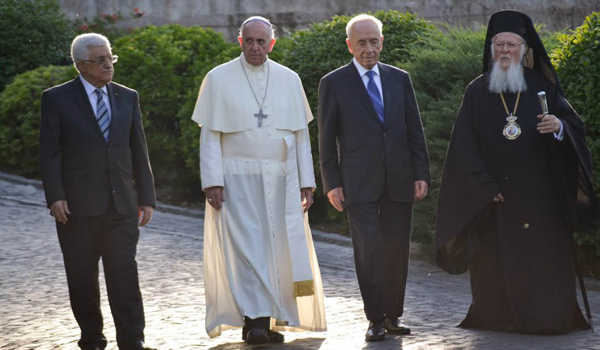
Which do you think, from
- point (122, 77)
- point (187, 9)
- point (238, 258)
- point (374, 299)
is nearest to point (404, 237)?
point (374, 299)

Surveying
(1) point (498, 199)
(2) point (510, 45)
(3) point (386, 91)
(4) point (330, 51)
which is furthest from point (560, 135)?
(4) point (330, 51)

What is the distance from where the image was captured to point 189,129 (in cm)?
1468

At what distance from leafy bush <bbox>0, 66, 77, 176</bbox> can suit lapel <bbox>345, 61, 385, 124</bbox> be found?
9.06 m

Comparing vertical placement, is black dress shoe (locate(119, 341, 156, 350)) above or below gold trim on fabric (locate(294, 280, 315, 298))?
below

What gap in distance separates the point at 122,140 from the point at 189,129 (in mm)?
7284

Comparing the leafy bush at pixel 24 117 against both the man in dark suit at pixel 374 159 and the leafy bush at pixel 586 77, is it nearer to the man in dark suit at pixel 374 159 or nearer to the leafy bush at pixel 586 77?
the leafy bush at pixel 586 77

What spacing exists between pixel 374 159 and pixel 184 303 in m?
2.07

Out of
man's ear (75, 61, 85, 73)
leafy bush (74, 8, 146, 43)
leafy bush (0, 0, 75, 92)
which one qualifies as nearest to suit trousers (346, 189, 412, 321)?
man's ear (75, 61, 85, 73)

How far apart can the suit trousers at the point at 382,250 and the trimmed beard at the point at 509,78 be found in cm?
92

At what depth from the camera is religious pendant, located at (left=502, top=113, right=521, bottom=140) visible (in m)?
7.88

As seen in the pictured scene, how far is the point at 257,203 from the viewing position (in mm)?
7852

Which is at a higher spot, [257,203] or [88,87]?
[88,87]

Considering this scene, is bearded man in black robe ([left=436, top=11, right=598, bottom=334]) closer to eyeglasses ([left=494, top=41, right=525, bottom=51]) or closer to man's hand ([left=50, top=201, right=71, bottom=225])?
eyeglasses ([left=494, top=41, right=525, bottom=51])

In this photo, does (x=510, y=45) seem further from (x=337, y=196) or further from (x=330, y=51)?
(x=330, y=51)
